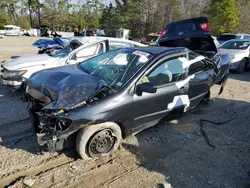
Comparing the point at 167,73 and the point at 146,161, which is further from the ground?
the point at 167,73

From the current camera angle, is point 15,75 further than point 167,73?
Yes

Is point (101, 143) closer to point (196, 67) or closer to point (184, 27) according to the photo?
point (196, 67)

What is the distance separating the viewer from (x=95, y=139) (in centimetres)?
300

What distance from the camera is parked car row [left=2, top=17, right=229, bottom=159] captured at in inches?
108

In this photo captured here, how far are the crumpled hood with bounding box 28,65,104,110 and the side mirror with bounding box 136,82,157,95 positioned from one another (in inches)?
21.1

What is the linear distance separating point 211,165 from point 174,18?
33.2 metres

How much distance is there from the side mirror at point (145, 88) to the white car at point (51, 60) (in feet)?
9.65

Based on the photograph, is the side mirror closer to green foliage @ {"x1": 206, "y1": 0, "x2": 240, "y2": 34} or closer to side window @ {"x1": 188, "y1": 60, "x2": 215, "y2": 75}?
side window @ {"x1": 188, "y1": 60, "x2": 215, "y2": 75}

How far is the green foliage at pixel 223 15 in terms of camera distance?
2755 cm

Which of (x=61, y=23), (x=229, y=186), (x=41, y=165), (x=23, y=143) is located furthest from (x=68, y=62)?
(x=61, y=23)

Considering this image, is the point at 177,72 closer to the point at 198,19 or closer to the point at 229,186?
the point at 229,186

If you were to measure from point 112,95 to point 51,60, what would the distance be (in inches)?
126

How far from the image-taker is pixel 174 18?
33.3m

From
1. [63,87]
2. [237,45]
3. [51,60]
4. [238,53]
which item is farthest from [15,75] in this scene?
[237,45]
